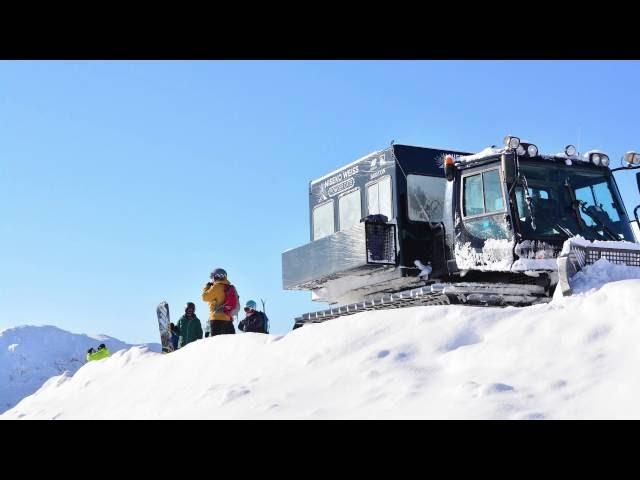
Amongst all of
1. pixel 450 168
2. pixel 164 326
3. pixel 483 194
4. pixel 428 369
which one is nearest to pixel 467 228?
pixel 483 194

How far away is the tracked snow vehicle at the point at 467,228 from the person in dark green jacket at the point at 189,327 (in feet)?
6.56

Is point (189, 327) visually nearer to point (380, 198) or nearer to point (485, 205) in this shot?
point (380, 198)

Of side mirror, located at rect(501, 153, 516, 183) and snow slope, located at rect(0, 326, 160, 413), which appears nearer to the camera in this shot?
side mirror, located at rect(501, 153, 516, 183)

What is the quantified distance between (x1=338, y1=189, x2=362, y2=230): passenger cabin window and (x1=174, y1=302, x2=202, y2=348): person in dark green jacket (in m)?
2.97

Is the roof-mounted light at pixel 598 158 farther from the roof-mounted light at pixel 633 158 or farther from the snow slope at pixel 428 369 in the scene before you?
the snow slope at pixel 428 369

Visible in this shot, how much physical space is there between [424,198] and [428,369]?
577 cm

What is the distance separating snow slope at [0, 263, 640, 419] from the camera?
22.8 ft

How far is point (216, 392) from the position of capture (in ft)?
29.6

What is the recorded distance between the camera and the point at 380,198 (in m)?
13.7

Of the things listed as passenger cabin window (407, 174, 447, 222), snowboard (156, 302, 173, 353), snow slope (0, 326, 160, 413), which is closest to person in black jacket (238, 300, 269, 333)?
snowboard (156, 302, 173, 353)

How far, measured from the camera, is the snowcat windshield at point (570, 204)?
1191 centimetres

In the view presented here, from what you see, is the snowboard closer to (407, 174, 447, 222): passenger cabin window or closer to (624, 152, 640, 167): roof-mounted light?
(407, 174, 447, 222): passenger cabin window

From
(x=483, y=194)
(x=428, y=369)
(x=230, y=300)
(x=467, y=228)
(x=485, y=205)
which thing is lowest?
(x=428, y=369)
